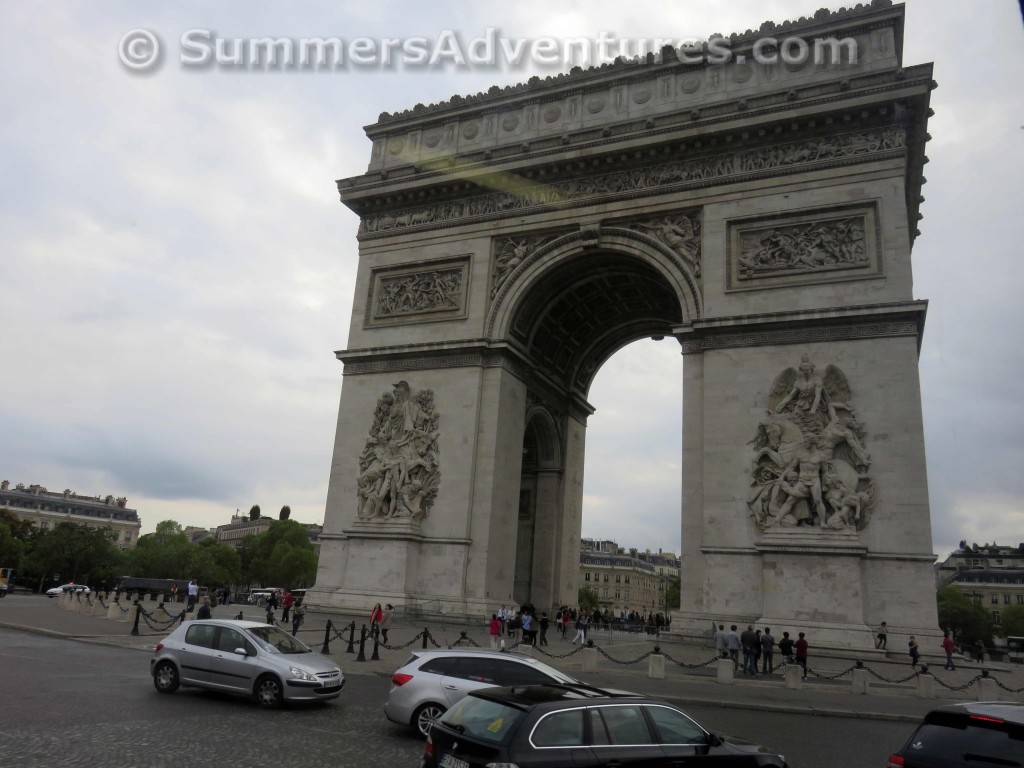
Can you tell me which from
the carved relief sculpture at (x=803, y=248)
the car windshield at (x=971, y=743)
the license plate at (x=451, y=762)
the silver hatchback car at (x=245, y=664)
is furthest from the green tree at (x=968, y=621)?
the license plate at (x=451, y=762)

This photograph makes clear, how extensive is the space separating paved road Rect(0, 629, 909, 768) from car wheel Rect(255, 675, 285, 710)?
213mm

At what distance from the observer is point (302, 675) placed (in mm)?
11969

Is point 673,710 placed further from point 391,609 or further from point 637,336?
point 637,336

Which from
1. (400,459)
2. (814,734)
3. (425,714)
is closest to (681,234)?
(400,459)

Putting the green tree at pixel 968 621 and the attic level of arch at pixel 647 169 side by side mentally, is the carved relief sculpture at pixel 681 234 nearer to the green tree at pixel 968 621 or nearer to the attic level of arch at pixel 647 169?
the attic level of arch at pixel 647 169

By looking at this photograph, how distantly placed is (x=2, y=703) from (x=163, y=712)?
2.26 metres

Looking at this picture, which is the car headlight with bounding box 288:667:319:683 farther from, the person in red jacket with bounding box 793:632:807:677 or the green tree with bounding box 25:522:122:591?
the green tree with bounding box 25:522:122:591

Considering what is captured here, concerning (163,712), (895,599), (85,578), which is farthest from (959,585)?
(163,712)

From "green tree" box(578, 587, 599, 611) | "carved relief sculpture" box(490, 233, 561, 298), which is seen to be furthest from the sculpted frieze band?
"green tree" box(578, 587, 599, 611)

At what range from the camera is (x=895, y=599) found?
21328mm

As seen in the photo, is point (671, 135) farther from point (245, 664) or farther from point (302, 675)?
point (245, 664)

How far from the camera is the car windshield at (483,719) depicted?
616 cm

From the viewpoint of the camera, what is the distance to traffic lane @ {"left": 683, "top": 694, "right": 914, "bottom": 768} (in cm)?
1020

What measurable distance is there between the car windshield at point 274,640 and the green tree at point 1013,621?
99420mm
